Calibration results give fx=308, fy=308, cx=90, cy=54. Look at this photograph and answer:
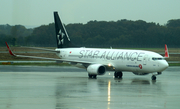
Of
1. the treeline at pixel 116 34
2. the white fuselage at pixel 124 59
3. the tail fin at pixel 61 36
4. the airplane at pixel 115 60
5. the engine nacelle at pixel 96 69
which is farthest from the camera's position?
the treeline at pixel 116 34

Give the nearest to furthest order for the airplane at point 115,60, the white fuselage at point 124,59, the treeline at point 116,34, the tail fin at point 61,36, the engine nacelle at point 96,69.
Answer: the white fuselage at point 124,59, the airplane at point 115,60, the engine nacelle at point 96,69, the tail fin at point 61,36, the treeline at point 116,34

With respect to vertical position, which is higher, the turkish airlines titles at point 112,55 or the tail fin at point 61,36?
the tail fin at point 61,36

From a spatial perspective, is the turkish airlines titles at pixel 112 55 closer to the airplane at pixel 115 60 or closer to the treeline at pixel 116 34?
the airplane at pixel 115 60

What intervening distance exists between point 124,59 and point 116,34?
9435 centimetres

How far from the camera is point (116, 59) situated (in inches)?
1361

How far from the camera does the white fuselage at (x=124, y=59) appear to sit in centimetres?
3164

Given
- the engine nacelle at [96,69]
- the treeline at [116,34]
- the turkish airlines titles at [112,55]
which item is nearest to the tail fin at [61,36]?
the turkish airlines titles at [112,55]

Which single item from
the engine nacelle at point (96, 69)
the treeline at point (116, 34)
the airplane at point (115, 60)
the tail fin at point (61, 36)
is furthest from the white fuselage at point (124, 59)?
the treeline at point (116, 34)

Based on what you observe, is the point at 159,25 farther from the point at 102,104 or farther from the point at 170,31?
the point at 102,104

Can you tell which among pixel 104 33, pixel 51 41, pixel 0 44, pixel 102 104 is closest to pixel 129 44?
pixel 104 33

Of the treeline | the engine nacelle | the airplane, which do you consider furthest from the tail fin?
the treeline

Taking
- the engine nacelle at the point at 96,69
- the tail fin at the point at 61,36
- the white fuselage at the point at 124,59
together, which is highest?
the tail fin at the point at 61,36

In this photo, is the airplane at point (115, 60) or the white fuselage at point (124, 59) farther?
the airplane at point (115, 60)

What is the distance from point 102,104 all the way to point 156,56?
675 inches
